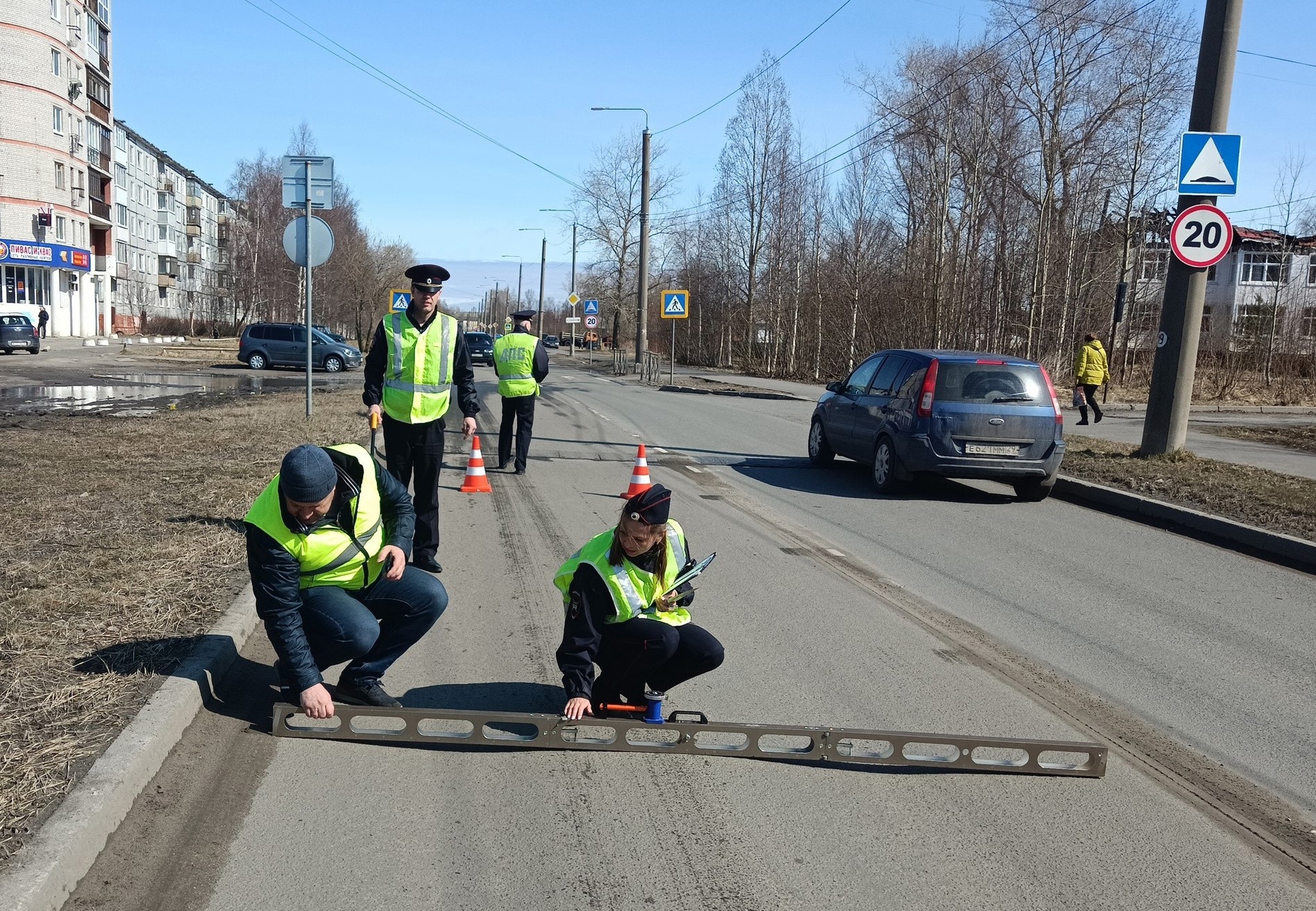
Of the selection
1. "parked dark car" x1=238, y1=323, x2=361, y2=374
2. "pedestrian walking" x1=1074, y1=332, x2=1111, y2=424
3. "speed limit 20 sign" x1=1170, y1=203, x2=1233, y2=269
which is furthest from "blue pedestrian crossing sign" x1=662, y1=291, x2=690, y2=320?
"speed limit 20 sign" x1=1170, y1=203, x2=1233, y2=269

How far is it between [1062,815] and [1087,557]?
17.5 feet

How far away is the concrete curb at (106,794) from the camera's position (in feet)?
9.60

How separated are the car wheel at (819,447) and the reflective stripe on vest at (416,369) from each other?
7.44 meters

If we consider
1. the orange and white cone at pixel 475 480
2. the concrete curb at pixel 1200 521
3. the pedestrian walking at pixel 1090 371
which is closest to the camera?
the concrete curb at pixel 1200 521

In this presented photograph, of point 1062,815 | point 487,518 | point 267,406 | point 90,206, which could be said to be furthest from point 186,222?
point 1062,815

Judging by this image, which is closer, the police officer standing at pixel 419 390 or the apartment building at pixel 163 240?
the police officer standing at pixel 419 390

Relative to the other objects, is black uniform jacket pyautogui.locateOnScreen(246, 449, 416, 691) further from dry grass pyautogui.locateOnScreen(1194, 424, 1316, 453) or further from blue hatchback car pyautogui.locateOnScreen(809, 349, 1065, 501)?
dry grass pyautogui.locateOnScreen(1194, 424, 1316, 453)

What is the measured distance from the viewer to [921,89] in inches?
1470

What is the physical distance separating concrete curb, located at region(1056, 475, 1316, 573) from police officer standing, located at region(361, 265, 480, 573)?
21.8 ft

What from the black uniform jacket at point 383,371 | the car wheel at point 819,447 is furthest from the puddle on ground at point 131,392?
the black uniform jacket at point 383,371

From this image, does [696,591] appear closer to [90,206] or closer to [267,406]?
[267,406]

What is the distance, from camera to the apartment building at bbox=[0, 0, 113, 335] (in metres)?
58.2

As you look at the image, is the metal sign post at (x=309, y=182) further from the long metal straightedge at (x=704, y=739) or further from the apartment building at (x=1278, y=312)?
the apartment building at (x=1278, y=312)

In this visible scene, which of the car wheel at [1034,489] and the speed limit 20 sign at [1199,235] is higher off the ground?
the speed limit 20 sign at [1199,235]
